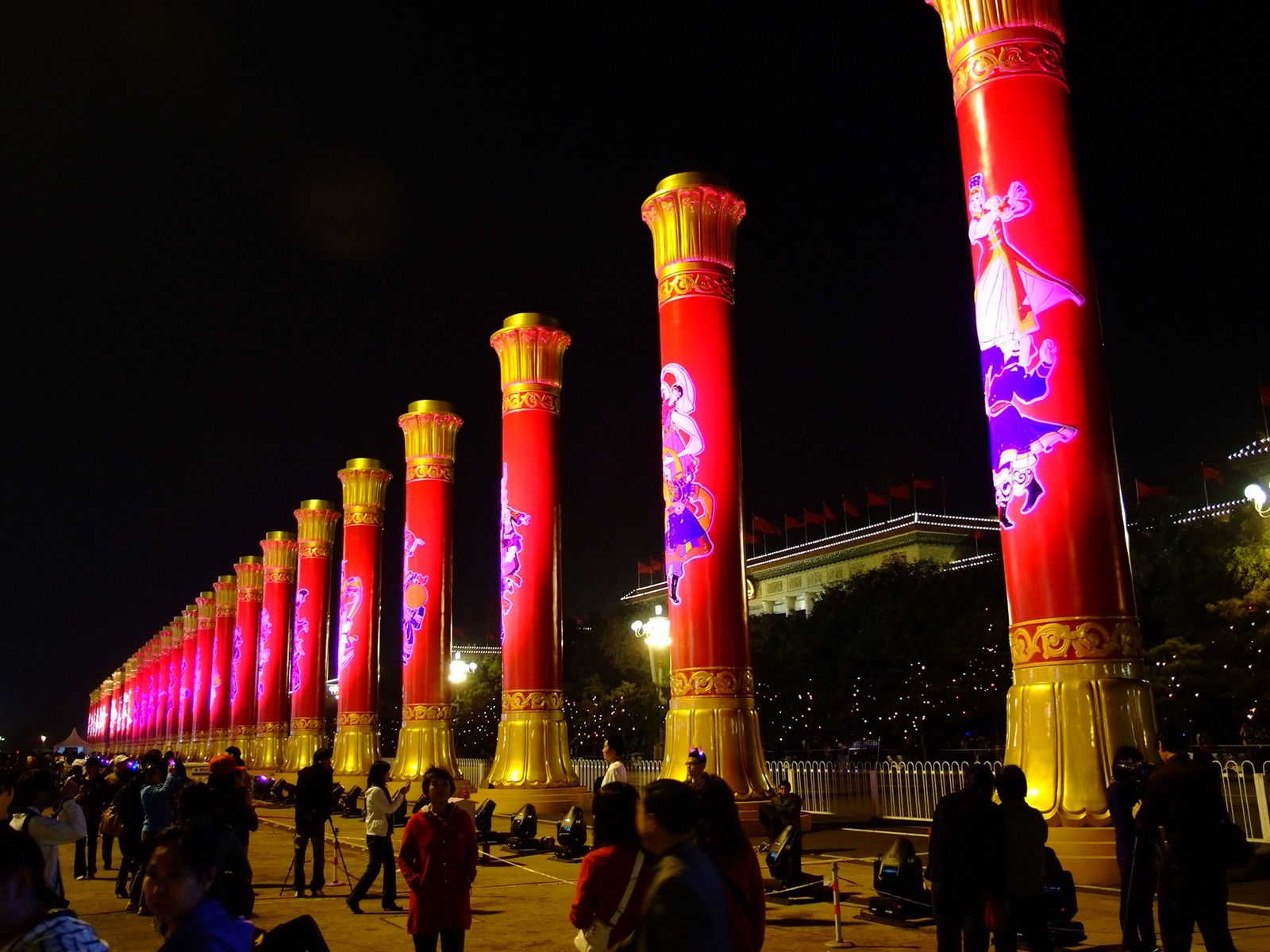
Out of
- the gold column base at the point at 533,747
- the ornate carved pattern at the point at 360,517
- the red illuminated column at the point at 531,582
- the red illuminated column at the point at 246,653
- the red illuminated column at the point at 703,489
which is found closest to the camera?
the red illuminated column at the point at 703,489

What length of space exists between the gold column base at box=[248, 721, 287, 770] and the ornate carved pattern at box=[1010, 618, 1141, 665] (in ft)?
110

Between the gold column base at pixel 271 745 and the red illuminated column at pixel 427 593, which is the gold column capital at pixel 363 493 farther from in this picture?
the gold column base at pixel 271 745

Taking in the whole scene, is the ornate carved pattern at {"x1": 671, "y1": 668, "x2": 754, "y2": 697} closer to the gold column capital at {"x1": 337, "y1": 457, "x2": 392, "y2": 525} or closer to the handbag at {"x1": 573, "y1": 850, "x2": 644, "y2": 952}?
the handbag at {"x1": 573, "y1": 850, "x2": 644, "y2": 952}

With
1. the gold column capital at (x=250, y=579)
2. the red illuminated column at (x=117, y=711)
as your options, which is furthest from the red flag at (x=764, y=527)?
the red illuminated column at (x=117, y=711)

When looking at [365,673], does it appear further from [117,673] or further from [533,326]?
[117,673]

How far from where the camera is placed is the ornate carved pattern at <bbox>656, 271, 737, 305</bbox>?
1800 cm

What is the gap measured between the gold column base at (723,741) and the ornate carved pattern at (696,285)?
6.19m

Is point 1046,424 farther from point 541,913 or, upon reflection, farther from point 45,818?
point 45,818

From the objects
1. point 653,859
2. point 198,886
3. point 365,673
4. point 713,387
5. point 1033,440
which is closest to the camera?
point 198,886

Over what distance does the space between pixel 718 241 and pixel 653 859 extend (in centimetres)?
1518

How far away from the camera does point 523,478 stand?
2294 centimetres

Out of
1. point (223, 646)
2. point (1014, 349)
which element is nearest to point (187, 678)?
point (223, 646)

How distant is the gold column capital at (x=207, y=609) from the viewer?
57906mm

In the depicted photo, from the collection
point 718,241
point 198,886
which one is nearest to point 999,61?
point 718,241
